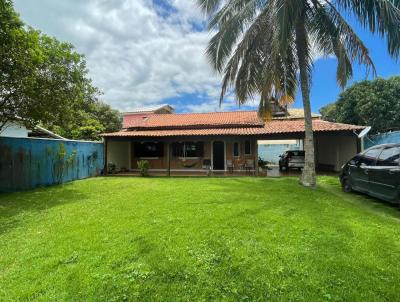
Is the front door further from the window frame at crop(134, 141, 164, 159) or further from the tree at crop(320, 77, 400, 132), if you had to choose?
the tree at crop(320, 77, 400, 132)

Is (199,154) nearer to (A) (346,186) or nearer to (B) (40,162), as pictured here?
(B) (40,162)

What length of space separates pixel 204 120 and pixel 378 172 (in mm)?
15185

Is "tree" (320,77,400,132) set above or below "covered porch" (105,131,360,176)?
above

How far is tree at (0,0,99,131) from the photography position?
860 centimetres

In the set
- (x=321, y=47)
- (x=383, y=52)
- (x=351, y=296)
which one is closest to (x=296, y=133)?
(x=321, y=47)

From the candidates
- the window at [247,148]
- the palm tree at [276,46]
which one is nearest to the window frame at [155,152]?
the window at [247,148]

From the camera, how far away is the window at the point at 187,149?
20.7 m

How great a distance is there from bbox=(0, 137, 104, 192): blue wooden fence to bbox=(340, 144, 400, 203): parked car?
522 inches

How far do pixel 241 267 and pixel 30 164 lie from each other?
1202 centimetres

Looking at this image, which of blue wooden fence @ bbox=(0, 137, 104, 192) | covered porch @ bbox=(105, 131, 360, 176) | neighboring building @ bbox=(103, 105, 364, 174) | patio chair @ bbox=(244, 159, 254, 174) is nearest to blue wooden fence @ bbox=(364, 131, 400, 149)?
neighboring building @ bbox=(103, 105, 364, 174)

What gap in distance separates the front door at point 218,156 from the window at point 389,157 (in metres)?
12.6

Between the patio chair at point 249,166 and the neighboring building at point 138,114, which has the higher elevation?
the neighboring building at point 138,114

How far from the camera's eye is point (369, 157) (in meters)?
8.98

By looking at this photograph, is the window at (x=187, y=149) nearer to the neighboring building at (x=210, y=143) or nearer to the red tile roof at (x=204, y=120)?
the neighboring building at (x=210, y=143)
